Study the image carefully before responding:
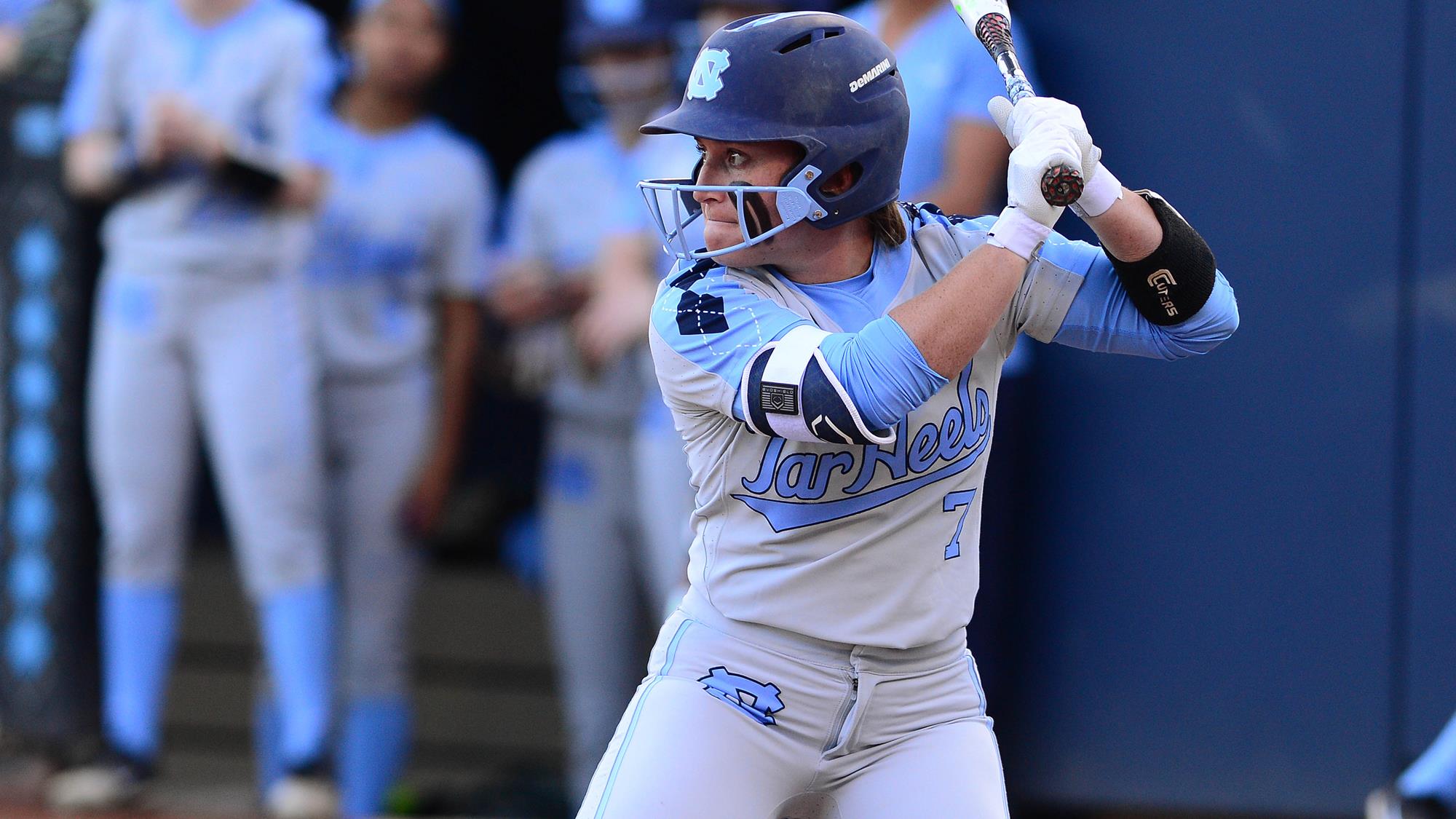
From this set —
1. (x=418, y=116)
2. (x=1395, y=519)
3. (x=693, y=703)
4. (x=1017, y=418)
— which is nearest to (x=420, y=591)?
(x=418, y=116)

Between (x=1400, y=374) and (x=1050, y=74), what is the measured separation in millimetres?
1154

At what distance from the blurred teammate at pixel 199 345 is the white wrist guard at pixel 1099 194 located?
292 centimetres

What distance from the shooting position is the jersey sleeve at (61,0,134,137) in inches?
184

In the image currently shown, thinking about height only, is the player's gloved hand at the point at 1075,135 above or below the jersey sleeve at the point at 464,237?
above

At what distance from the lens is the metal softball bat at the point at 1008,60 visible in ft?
6.84

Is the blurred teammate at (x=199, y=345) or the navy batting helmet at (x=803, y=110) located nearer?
the navy batting helmet at (x=803, y=110)

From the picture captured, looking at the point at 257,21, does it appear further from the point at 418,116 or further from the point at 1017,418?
the point at 1017,418

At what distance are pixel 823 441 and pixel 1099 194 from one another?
477mm

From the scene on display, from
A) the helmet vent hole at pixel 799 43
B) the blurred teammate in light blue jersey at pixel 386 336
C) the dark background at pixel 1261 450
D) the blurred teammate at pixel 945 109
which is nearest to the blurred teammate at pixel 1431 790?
the dark background at pixel 1261 450

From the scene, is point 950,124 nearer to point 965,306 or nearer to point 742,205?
point 742,205

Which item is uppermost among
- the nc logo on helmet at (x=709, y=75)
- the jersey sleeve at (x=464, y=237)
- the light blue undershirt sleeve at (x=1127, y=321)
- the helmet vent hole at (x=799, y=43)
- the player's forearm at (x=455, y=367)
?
the helmet vent hole at (x=799, y=43)

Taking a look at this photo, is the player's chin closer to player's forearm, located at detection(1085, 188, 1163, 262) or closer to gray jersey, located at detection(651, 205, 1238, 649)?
gray jersey, located at detection(651, 205, 1238, 649)

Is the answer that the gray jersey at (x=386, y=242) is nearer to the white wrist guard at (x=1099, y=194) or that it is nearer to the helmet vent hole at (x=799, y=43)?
the helmet vent hole at (x=799, y=43)

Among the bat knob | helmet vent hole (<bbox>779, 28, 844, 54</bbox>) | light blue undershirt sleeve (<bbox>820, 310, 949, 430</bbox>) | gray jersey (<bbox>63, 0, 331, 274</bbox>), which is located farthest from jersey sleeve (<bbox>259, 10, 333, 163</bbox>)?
the bat knob
